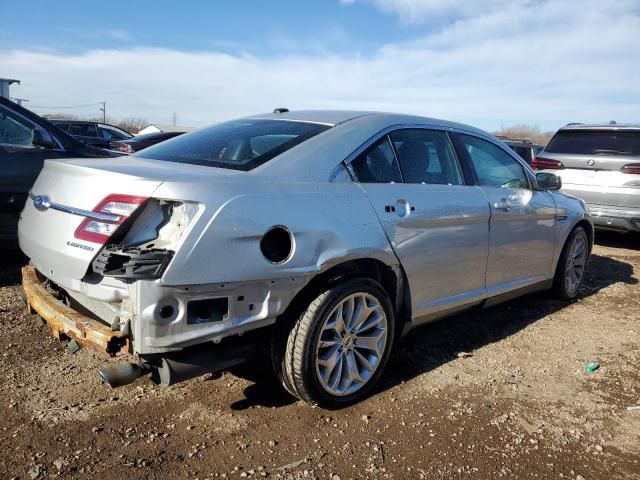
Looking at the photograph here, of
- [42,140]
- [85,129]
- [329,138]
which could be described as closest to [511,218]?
[329,138]

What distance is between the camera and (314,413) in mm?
3049

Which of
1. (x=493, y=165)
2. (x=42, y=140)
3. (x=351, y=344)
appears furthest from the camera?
(x=42, y=140)

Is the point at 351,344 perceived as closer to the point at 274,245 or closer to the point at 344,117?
the point at 274,245

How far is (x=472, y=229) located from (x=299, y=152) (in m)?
1.42

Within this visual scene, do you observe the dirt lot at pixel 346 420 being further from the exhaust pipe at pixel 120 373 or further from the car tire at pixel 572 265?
the car tire at pixel 572 265

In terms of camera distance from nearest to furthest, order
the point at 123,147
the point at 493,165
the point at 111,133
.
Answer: the point at 493,165, the point at 123,147, the point at 111,133

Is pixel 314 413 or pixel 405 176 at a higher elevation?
pixel 405 176

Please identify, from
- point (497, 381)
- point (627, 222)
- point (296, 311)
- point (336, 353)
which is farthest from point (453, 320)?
point (627, 222)

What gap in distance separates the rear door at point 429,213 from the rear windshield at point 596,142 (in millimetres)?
4740

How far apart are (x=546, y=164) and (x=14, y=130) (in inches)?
267

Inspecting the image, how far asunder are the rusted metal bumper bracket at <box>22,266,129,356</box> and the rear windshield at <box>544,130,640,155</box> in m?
7.20

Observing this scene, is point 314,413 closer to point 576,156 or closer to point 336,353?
point 336,353

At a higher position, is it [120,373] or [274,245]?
[274,245]

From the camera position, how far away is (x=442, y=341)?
165 inches
